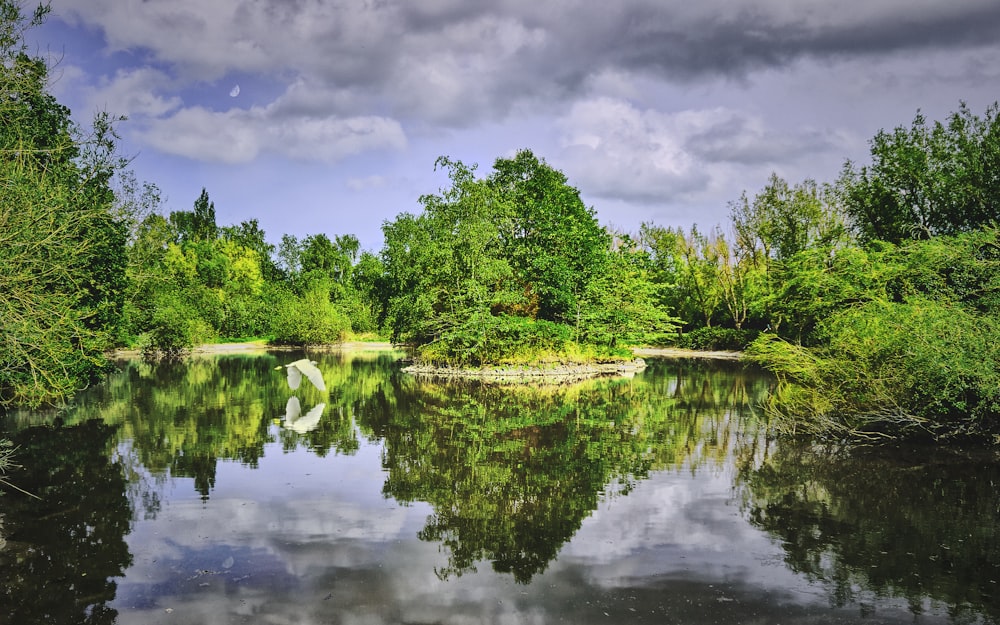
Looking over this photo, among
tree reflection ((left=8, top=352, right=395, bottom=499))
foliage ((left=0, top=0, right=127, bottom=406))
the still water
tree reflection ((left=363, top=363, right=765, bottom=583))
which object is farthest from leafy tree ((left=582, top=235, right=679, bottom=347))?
foliage ((left=0, top=0, right=127, bottom=406))

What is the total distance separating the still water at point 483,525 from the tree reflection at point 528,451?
0.09 metres

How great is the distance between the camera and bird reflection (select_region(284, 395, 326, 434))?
19203 mm

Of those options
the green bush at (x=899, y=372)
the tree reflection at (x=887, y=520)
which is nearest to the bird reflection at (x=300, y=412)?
the tree reflection at (x=887, y=520)

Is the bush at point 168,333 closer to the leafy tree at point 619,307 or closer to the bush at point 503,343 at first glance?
the bush at point 503,343

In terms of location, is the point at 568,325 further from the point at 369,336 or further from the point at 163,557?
the point at 369,336

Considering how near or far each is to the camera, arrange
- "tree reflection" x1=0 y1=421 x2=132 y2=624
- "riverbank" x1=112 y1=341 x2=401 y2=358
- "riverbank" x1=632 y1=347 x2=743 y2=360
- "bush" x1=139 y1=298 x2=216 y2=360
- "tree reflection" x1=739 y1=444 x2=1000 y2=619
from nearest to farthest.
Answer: "tree reflection" x1=0 y1=421 x2=132 y2=624 → "tree reflection" x1=739 y1=444 x2=1000 y2=619 → "bush" x1=139 y1=298 x2=216 y2=360 → "riverbank" x1=632 y1=347 x2=743 y2=360 → "riverbank" x1=112 y1=341 x2=401 y2=358

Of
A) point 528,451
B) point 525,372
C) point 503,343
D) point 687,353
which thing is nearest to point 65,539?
point 528,451

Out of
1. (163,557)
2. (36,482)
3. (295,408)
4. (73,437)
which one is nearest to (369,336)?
(295,408)

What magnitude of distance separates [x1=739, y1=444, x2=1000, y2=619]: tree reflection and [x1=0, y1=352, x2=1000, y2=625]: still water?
54mm

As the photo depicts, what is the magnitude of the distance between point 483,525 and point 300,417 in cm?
1259

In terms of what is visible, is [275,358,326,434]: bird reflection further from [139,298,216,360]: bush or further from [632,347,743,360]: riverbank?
[632,347,743,360]: riverbank

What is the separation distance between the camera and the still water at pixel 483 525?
753cm

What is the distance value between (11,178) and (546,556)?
10.6 m

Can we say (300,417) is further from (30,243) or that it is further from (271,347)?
(271,347)
